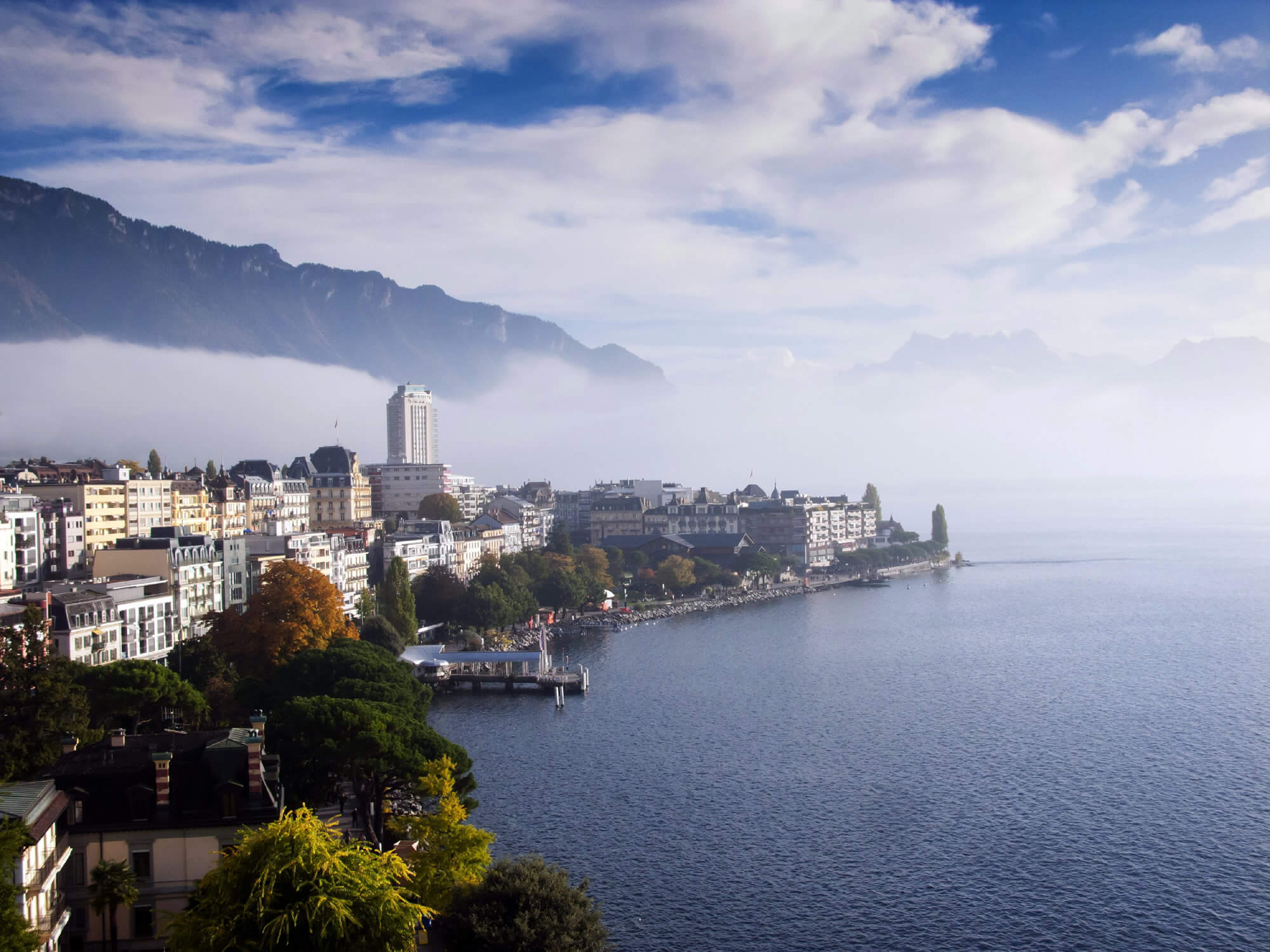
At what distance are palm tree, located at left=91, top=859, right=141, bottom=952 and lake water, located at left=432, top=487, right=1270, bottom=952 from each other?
1153cm

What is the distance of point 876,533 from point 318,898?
541ft

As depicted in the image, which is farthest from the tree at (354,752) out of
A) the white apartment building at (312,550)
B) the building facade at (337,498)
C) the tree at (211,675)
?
the building facade at (337,498)

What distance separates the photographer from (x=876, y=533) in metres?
176

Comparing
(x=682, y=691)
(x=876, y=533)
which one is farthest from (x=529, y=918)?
(x=876, y=533)

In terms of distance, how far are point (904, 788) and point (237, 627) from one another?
3058 cm

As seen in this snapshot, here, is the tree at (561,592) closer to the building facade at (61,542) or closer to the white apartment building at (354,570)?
the white apartment building at (354,570)

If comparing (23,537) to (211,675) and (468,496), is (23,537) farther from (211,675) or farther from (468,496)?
(468,496)

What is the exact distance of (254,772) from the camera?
23703mm

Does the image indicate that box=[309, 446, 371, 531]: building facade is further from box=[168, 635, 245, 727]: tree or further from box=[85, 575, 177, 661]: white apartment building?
box=[168, 635, 245, 727]: tree

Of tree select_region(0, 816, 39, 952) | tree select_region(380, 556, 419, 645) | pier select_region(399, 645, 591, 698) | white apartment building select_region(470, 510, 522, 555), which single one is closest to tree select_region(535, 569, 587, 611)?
white apartment building select_region(470, 510, 522, 555)

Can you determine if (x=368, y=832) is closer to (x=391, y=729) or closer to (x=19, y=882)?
(x=391, y=729)

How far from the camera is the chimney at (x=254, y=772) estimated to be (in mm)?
23562

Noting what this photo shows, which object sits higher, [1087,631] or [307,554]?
[307,554]

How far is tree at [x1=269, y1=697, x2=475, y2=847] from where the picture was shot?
3145 centimetres
